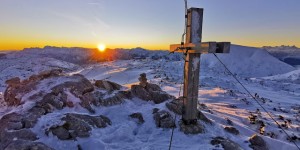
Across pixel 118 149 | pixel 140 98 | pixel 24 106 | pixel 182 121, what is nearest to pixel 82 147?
pixel 118 149

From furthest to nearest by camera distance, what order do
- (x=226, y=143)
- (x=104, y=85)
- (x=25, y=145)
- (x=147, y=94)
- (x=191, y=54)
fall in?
(x=104, y=85) < (x=147, y=94) < (x=191, y=54) < (x=226, y=143) < (x=25, y=145)

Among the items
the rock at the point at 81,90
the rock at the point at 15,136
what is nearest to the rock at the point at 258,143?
the rock at the point at 81,90

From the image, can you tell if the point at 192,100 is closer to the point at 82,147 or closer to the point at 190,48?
the point at 190,48

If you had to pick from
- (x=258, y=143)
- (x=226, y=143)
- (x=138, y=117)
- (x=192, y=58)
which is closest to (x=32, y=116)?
(x=138, y=117)

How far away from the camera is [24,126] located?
7.85 metres

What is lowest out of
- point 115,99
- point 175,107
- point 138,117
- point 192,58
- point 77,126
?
point 138,117

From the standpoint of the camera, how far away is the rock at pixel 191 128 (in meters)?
8.84

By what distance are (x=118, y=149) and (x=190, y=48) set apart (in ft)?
11.7

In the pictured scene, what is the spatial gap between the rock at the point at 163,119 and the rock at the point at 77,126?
1.57m

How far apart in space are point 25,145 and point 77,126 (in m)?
1.60

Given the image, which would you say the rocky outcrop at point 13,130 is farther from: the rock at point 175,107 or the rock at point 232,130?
the rock at point 232,130

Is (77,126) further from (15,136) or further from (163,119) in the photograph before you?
(163,119)

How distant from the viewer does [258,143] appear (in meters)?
8.91

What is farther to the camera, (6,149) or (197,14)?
(197,14)
